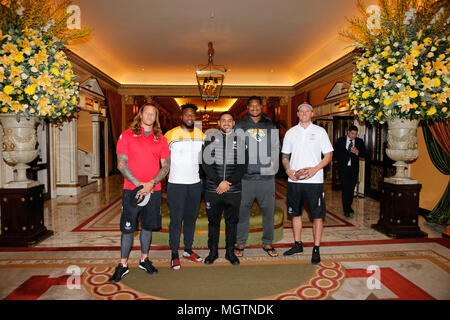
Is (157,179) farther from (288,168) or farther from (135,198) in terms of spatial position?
(288,168)

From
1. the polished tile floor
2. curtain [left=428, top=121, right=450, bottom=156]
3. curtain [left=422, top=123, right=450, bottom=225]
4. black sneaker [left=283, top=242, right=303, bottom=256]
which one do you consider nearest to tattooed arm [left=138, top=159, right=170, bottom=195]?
the polished tile floor

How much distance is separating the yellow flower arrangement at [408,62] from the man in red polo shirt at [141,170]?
2787 millimetres

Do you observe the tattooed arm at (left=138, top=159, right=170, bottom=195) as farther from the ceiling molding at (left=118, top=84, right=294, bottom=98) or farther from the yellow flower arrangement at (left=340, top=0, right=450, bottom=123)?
the ceiling molding at (left=118, top=84, right=294, bottom=98)

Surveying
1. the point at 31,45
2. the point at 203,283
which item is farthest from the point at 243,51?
the point at 203,283

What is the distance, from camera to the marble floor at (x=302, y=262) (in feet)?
8.29

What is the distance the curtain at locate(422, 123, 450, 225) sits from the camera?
15.2ft

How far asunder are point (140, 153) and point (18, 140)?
213 cm

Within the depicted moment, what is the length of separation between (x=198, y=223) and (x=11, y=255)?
2278 mm

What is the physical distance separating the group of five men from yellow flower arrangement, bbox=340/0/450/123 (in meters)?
1.25

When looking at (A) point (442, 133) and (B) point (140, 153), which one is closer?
(B) point (140, 153)

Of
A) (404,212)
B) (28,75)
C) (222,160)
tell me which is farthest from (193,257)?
(404,212)

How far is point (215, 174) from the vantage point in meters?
2.98

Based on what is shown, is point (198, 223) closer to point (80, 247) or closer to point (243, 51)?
point (80, 247)

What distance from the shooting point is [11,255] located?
342cm
